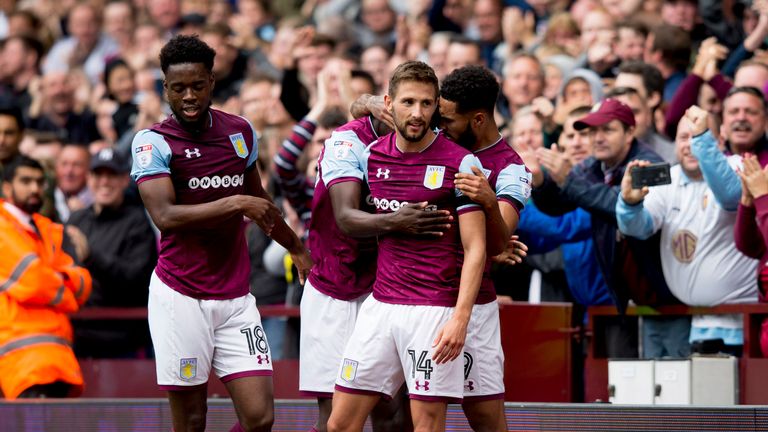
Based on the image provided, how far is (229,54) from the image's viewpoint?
15.0 m

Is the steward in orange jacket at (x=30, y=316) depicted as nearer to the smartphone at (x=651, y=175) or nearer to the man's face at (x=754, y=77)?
the smartphone at (x=651, y=175)

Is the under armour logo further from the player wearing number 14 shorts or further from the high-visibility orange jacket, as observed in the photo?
the high-visibility orange jacket

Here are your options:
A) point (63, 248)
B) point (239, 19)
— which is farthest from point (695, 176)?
point (239, 19)

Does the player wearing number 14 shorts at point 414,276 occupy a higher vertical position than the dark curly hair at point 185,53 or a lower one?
lower

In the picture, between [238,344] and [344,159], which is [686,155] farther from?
[238,344]

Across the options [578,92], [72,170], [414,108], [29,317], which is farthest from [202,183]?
[72,170]

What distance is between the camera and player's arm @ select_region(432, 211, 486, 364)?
6.85 meters

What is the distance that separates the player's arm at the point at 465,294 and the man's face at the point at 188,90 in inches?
63.9

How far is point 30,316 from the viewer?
9969mm

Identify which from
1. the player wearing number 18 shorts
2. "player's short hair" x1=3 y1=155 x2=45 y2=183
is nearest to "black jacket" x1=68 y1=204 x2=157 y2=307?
"player's short hair" x1=3 y1=155 x2=45 y2=183

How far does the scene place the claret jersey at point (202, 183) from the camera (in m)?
7.64

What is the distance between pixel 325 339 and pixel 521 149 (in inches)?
132

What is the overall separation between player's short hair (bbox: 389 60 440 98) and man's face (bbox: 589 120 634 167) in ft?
9.16

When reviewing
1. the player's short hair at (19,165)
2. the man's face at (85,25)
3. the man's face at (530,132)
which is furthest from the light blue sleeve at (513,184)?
the man's face at (85,25)
